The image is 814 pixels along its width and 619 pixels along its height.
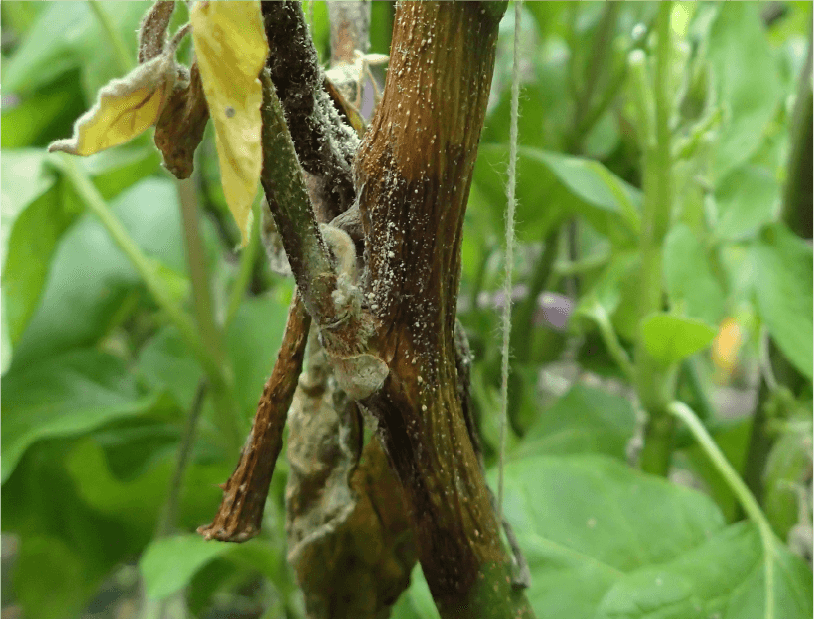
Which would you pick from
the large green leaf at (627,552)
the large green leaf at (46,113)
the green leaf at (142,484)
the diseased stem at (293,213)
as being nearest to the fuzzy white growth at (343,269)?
the diseased stem at (293,213)

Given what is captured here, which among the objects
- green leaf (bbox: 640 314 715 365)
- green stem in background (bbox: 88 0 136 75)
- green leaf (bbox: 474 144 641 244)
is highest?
green stem in background (bbox: 88 0 136 75)

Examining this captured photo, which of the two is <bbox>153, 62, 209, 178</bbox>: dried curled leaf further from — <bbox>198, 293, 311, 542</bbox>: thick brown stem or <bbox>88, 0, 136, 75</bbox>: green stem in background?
<bbox>88, 0, 136, 75</bbox>: green stem in background

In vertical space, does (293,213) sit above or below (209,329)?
above

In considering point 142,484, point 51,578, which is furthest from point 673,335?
point 51,578

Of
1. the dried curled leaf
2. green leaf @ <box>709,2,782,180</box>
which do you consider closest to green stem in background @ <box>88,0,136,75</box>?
the dried curled leaf

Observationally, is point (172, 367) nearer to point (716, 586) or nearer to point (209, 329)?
point (209, 329)

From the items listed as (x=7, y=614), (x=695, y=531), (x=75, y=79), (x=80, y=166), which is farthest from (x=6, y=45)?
(x=695, y=531)
